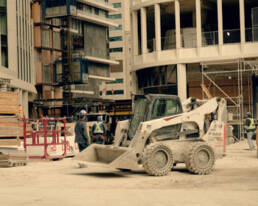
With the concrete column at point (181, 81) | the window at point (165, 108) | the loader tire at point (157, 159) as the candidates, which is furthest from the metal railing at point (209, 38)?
the loader tire at point (157, 159)

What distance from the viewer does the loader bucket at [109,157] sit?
14734mm

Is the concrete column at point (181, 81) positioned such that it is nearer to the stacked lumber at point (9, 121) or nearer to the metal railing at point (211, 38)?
the metal railing at point (211, 38)

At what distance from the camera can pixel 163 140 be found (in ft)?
52.6

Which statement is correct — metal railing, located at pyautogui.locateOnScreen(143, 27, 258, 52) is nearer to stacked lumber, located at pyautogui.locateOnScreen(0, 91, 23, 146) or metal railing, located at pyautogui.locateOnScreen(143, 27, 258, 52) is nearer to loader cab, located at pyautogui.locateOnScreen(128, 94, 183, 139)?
stacked lumber, located at pyautogui.locateOnScreen(0, 91, 23, 146)

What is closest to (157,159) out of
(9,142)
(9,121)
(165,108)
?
(165,108)

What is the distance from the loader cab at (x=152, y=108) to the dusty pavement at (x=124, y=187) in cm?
162

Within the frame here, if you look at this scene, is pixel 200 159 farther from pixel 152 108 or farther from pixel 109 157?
pixel 109 157

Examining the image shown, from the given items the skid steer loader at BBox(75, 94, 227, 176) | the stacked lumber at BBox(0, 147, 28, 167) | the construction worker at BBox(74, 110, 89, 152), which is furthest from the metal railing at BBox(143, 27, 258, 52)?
the skid steer loader at BBox(75, 94, 227, 176)

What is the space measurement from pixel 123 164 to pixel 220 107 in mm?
4428

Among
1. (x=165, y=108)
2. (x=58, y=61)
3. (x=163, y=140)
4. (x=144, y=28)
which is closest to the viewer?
(x=163, y=140)

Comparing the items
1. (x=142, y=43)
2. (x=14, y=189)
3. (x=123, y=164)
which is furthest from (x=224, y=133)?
(x=142, y=43)

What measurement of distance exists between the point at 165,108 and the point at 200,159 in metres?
1.82

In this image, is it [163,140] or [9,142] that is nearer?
[163,140]

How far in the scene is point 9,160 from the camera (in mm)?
18875
